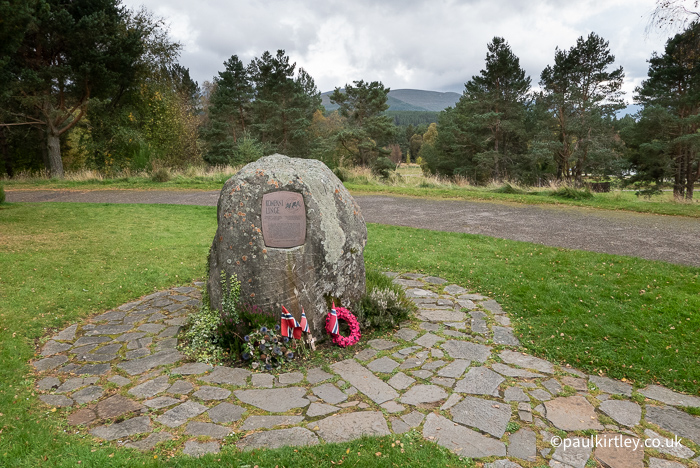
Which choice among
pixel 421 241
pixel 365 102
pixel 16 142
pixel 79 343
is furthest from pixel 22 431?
pixel 16 142

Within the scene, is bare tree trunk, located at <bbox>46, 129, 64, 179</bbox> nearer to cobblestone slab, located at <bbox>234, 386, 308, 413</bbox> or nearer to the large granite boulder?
the large granite boulder

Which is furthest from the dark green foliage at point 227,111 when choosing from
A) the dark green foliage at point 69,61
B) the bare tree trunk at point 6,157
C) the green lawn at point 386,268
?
the green lawn at point 386,268

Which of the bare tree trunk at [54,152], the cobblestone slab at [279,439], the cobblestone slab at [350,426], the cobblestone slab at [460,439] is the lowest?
the cobblestone slab at [460,439]

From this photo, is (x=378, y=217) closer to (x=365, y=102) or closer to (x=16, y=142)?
(x=365, y=102)

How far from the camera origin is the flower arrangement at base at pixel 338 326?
4.05 m

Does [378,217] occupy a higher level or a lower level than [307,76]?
lower

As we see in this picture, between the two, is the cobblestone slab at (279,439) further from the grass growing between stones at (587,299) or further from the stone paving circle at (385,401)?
the grass growing between stones at (587,299)

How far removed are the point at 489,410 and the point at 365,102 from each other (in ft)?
85.9

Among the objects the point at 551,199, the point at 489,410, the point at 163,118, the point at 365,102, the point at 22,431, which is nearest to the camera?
the point at 22,431

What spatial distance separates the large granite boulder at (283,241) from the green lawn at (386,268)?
1627 mm

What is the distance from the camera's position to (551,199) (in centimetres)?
1318

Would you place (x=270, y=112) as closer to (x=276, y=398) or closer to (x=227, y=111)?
(x=227, y=111)

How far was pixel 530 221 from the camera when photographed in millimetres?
10008

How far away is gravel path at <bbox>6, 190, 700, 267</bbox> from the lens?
24.3 feet
